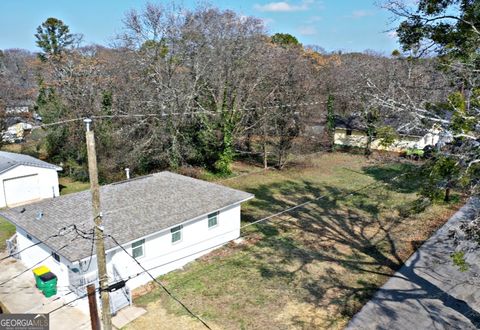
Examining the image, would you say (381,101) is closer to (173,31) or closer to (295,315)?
(295,315)

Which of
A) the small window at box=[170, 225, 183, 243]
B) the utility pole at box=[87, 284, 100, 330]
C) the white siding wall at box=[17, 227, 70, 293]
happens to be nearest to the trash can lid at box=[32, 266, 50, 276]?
the white siding wall at box=[17, 227, 70, 293]

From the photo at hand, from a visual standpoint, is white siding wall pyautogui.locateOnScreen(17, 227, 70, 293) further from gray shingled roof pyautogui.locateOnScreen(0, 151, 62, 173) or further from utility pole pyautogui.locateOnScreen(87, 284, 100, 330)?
gray shingled roof pyautogui.locateOnScreen(0, 151, 62, 173)

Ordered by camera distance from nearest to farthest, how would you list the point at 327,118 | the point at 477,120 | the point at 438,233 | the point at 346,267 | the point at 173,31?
the point at 477,120 → the point at 346,267 → the point at 438,233 → the point at 173,31 → the point at 327,118

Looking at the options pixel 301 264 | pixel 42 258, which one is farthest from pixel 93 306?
pixel 301 264

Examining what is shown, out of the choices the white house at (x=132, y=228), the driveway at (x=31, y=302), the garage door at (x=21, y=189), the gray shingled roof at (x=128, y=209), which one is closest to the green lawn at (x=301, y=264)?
the white house at (x=132, y=228)

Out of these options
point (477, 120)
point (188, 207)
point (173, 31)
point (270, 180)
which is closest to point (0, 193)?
point (188, 207)
